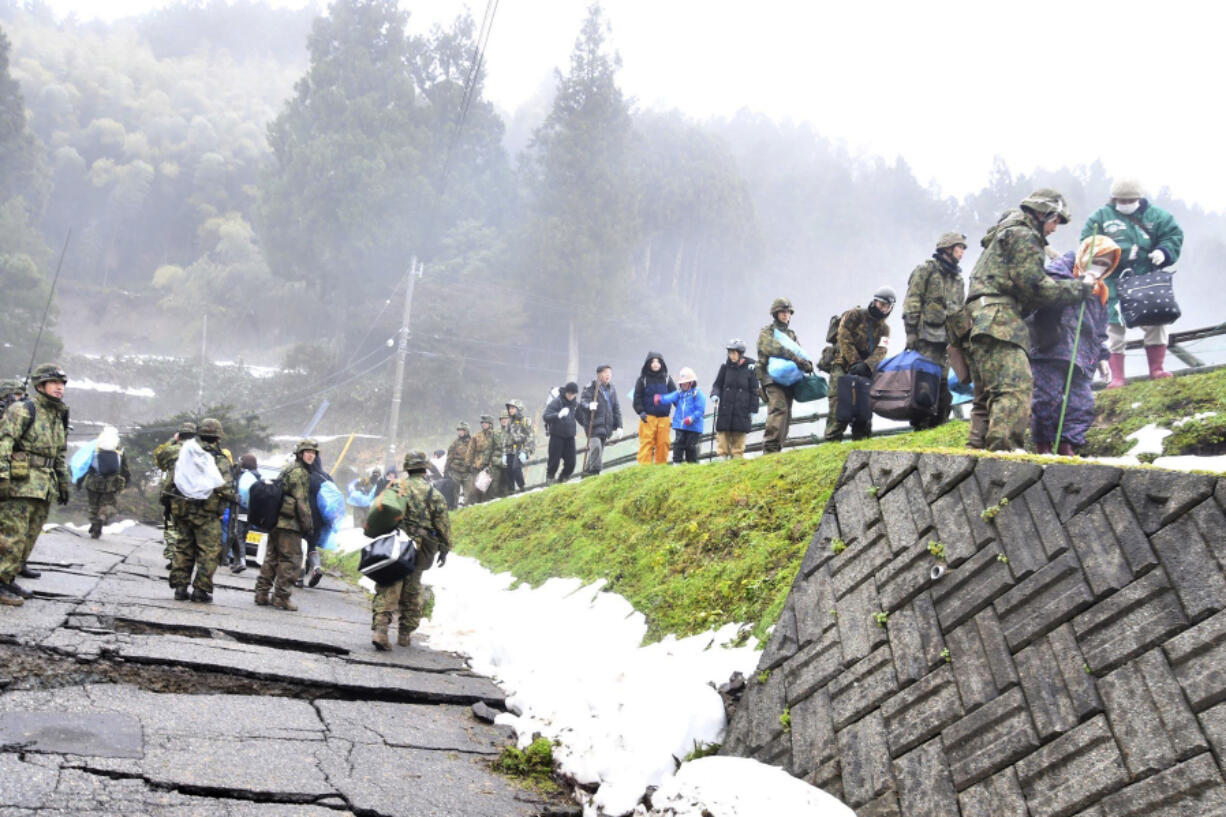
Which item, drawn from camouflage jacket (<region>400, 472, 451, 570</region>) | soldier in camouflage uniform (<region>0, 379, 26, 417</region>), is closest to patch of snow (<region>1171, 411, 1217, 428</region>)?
camouflage jacket (<region>400, 472, 451, 570</region>)

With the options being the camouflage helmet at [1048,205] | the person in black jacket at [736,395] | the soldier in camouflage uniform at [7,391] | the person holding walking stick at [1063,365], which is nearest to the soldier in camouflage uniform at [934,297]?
the person holding walking stick at [1063,365]

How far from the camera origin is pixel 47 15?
93500mm

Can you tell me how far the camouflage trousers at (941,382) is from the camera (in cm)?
833

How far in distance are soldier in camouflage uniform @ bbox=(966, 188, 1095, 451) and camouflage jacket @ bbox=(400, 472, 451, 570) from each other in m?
4.72

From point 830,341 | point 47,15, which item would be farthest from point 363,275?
point 47,15

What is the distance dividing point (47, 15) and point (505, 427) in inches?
4137

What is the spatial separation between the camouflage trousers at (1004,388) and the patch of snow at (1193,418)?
1.29m

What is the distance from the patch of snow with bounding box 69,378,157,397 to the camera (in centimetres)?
4228

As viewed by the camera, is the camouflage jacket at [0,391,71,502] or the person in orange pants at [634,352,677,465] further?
the person in orange pants at [634,352,677,465]

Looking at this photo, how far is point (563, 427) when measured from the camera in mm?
15266

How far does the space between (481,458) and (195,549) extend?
890 centimetres

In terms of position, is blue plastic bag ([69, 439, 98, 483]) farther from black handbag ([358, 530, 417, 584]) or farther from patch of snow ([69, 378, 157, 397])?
patch of snow ([69, 378, 157, 397])

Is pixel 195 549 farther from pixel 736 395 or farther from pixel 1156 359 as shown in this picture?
pixel 1156 359

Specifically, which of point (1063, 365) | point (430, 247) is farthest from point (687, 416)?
point (430, 247)
